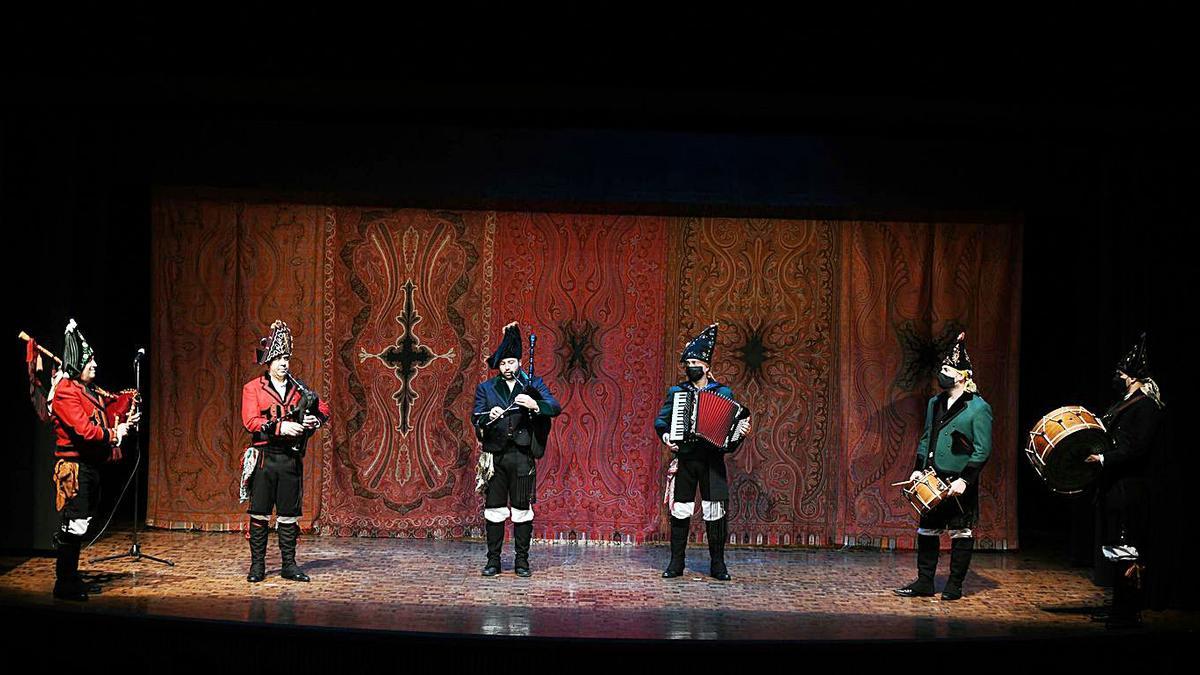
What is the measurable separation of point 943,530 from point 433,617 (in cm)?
310

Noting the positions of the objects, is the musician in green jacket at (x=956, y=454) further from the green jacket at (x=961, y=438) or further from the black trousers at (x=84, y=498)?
the black trousers at (x=84, y=498)

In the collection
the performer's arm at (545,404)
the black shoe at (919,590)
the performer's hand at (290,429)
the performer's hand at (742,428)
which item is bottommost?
the black shoe at (919,590)

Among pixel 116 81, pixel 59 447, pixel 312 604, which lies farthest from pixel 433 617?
pixel 116 81

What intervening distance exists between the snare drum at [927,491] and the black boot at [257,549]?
394cm

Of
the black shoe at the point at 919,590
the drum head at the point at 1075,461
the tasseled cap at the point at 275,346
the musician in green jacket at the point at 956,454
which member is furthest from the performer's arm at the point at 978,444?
the tasseled cap at the point at 275,346

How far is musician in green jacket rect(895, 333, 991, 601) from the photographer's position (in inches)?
285

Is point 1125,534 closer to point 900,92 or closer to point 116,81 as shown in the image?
point 900,92

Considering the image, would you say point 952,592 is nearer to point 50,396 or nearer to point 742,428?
point 742,428

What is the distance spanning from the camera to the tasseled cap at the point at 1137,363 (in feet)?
23.0

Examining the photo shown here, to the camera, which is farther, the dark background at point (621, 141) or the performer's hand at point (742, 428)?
the performer's hand at point (742, 428)

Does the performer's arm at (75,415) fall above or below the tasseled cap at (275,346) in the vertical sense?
below

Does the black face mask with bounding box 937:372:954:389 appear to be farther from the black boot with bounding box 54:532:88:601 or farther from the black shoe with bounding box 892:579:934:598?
the black boot with bounding box 54:532:88:601

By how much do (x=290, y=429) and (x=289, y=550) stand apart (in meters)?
0.83

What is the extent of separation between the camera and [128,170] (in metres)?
8.70
